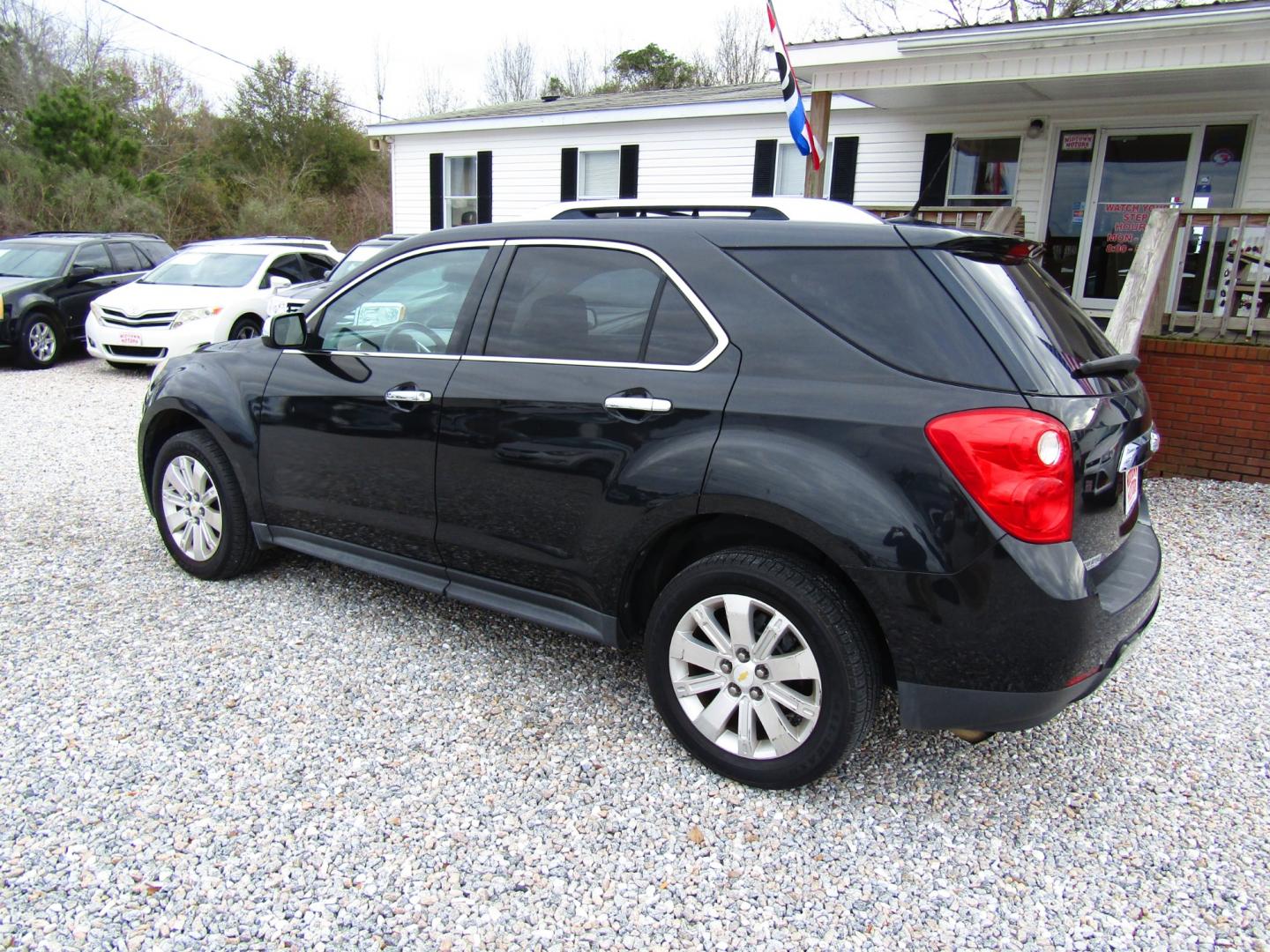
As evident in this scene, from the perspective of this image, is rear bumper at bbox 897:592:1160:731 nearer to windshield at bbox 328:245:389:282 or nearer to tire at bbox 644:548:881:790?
tire at bbox 644:548:881:790

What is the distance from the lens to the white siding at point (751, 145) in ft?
32.5

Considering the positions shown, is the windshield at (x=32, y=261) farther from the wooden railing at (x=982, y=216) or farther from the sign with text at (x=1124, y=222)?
the sign with text at (x=1124, y=222)

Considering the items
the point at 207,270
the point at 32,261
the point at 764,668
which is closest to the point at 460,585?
the point at 764,668

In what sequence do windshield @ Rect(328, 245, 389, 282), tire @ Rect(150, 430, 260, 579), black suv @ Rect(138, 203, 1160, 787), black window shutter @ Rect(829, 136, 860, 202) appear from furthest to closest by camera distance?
black window shutter @ Rect(829, 136, 860, 202)
windshield @ Rect(328, 245, 389, 282)
tire @ Rect(150, 430, 260, 579)
black suv @ Rect(138, 203, 1160, 787)

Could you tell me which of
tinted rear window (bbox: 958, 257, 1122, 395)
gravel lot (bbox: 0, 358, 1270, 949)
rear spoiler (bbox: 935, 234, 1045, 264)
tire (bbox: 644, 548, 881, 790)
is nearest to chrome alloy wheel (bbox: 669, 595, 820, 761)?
tire (bbox: 644, 548, 881, 790)

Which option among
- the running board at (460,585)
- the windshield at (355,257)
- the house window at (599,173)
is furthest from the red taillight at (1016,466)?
the house window at (599,173)

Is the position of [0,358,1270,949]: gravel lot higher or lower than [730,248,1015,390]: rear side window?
lower

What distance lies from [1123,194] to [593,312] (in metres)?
9.88

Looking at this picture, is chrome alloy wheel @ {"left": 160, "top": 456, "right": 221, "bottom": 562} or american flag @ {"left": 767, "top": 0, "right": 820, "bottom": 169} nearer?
chrome alloy wheel @ {"left": 160, "top": 456, "right": 221, "bottom": 562}

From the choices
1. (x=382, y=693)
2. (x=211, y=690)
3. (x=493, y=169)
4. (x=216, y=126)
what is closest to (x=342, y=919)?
(x=382, y=693)

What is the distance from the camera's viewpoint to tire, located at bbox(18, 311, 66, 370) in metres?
11.2

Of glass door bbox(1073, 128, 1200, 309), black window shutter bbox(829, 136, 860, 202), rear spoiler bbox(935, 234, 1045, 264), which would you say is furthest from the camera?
black window shutter bbox(829, 136, 860, 202)

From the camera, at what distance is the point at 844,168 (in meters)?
12.7

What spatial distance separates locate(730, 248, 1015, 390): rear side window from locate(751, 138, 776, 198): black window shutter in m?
A: 11.5
